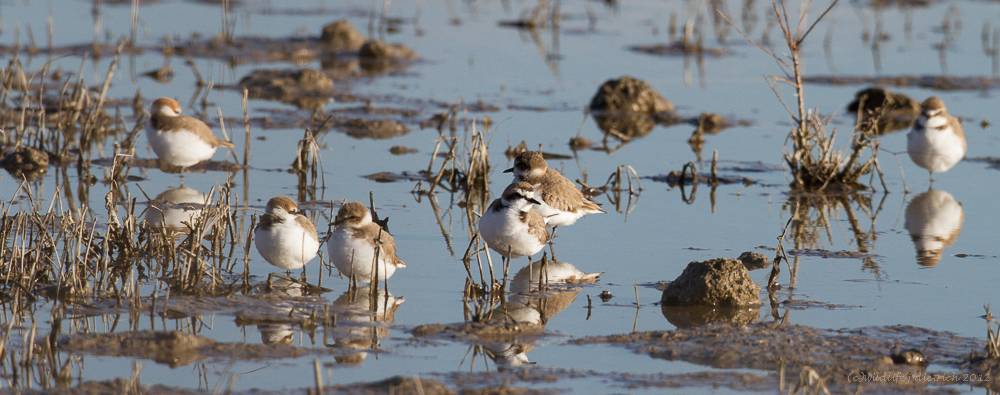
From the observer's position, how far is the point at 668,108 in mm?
17297

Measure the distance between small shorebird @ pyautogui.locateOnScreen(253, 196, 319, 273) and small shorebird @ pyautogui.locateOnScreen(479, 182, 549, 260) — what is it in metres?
1.40

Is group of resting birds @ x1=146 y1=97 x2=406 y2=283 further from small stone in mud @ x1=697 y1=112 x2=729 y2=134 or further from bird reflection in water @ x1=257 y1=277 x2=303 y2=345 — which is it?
small stone in mud @ x1=697 y1=112 x2=729 y2=134

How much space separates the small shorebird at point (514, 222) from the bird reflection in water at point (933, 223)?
3600 mm

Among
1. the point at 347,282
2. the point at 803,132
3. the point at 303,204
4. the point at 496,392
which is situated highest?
the point at 803,132

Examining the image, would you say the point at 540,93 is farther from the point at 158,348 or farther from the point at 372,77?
the point at 158,348

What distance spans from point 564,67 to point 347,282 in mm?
14139

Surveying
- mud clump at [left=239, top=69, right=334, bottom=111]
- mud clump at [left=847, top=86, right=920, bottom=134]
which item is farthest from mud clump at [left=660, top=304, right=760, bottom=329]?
mud clump at [left=847, top=86, right=920, bottom=134]

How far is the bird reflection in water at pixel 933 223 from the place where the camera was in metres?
9.58

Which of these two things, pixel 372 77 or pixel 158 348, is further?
pixel 372 77

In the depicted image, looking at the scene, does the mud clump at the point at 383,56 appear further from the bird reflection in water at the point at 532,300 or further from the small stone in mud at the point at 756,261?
the small stone in mud at the point at 756,261

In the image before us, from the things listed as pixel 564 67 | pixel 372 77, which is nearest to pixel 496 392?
pixel 372 77

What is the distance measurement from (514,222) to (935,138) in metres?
6.94

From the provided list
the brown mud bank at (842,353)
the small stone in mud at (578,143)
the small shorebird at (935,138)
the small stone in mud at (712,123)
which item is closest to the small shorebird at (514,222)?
the brown mud bank at (842,353)

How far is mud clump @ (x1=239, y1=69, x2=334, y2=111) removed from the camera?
55.2ft
